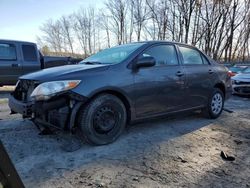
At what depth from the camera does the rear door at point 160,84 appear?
455 cm

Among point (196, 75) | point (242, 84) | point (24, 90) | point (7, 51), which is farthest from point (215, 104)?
point (7, 51)

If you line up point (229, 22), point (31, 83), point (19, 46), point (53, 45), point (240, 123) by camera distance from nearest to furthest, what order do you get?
1. point (31, 83)
2. point (240, 123)
3. point (19, 46)
4. point (229, 22)
5. point (53, 45)

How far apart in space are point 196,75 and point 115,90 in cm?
211

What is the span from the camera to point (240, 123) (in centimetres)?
588

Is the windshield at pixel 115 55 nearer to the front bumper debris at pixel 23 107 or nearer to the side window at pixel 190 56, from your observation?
the side window at pixel 190 56

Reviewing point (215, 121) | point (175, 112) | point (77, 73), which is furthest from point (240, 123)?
point (77, 73)

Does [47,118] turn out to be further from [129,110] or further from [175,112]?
[175,112]

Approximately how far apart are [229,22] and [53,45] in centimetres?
2838

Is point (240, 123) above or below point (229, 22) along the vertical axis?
below

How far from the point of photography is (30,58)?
10.6m

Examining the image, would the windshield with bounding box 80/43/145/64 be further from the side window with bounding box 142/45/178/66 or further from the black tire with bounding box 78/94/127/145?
the black tire with bounding box 78/94/127/145

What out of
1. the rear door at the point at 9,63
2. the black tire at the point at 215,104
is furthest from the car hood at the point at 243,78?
the rear door at the point at 9,63

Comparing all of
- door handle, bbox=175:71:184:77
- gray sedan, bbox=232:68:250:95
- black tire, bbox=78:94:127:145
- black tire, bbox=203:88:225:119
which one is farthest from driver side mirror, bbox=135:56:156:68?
gray sedan, bbox=232:68:250:95

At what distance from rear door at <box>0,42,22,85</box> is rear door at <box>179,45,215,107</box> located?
6916 millimetres
